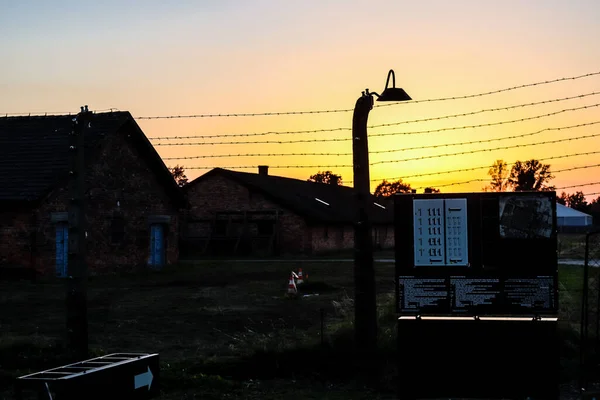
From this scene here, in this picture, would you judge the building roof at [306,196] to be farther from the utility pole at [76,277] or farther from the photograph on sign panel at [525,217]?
the photograph on sign panel at [525,217]

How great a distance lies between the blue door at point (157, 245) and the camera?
111ft

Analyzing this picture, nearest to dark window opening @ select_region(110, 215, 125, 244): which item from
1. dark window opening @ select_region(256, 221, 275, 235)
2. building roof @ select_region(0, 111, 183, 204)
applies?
building roof @ select_region(0, 111, 183, 204)

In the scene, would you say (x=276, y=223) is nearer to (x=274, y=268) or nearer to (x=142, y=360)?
(x=274, y=268)

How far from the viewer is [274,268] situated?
119ft

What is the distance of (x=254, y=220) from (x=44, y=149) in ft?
69.5

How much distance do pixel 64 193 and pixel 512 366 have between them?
23.0 m

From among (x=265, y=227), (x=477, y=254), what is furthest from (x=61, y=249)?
(x=265, y=227)

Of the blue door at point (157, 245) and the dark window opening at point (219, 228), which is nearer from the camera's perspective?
the blue door at point (157, 245)

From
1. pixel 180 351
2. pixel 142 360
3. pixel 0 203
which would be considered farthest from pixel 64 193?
pixel 142 360

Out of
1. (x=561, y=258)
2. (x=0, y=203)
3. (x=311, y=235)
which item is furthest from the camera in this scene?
(x=311, y=235)

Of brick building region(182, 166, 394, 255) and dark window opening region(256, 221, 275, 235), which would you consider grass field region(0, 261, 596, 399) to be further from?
dark window opening region(256, 221, 275, 235)

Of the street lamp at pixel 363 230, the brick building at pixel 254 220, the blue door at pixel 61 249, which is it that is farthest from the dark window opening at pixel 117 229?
the street lamp at pixel 363 230

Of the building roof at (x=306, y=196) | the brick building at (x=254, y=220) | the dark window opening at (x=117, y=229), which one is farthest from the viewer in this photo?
the building roof at (x=306, y=196)

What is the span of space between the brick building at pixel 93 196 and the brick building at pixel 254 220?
13.9 meters
